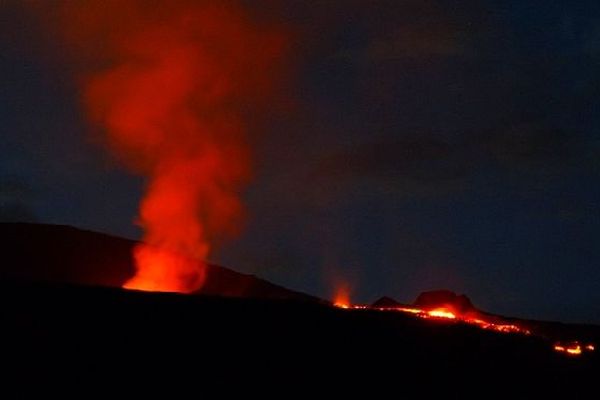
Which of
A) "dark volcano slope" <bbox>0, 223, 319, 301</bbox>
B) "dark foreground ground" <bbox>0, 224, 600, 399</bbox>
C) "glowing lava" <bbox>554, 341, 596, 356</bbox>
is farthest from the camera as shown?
"dark volcano slope" <bbox>0, 223, 319, 301</bbox>

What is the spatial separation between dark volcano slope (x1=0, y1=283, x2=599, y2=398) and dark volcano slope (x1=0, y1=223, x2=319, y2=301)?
22.6 m

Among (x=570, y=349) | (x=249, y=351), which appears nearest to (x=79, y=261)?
(x=570, y=349)

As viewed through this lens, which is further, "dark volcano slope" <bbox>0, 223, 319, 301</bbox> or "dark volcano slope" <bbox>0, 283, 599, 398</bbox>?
"dark volcano slope" <bbox>0, 223, 319, 301</bbox>

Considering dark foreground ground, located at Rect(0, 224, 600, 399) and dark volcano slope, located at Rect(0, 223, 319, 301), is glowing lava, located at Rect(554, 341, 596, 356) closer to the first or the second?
dark foreground ground, located at Rect(0, 224, 600, 399)

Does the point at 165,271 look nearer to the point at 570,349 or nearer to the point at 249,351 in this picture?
the point at 570,349

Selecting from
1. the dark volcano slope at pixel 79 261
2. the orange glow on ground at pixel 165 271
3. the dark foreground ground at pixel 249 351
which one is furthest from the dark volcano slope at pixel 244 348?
the dark volcano slope at pixel 79 261

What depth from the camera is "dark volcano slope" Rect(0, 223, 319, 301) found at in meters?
57.8

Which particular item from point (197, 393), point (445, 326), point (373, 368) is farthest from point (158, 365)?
point (445, 326)

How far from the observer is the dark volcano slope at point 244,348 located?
2684 cm

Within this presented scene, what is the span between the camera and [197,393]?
26.6 meters

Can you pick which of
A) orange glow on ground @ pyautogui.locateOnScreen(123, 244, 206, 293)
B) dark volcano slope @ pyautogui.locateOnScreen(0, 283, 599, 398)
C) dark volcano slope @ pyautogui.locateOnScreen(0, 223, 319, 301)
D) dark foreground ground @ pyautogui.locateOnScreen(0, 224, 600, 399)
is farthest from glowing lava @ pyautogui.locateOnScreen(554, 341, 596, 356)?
dark volcano slope @ pyautogui.locateOnScreen(0, 223, 319, 301)

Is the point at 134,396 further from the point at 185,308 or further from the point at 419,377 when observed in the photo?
the point at 419,377

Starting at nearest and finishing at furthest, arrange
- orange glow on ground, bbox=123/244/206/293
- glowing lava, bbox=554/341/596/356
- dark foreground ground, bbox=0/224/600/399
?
1. dark foreground ground, bbox=0/224/600/399
2. glowing lava, bbox=554/341/596/356
3. orange glow on ground, bbox=123/244/206/293

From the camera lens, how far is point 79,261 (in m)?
60.7
